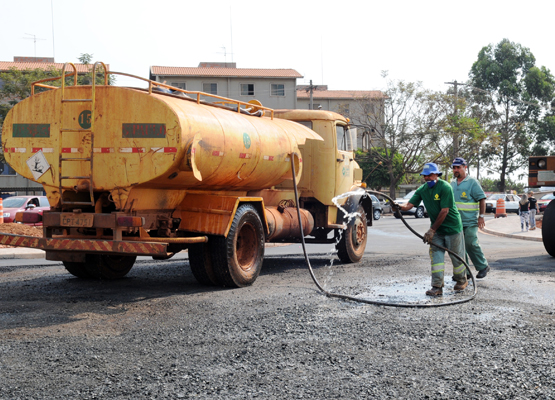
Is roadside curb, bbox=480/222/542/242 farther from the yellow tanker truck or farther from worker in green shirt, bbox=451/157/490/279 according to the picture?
the yellow tanker truck

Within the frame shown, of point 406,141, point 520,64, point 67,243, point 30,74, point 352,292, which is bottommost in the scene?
point 352,292

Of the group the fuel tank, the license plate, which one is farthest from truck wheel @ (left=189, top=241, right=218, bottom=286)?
the license plate

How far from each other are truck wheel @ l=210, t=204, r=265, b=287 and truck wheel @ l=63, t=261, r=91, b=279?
7.26ft

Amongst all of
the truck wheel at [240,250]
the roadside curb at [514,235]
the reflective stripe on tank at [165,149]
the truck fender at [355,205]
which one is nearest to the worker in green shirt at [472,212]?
the truck fender at [355,205]

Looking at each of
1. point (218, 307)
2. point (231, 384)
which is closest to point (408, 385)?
point (231, 384)

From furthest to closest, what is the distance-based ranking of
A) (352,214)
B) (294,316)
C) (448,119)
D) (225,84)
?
(225,84)
(448,119)
(352,214)
(294,316)

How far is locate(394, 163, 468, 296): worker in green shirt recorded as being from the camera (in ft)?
27.0

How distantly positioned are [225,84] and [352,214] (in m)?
43.9

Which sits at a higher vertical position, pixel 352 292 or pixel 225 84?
pixel 225 84

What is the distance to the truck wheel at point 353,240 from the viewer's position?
12.0 metres

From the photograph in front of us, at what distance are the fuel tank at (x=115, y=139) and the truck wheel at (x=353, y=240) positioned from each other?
4434 millimetres

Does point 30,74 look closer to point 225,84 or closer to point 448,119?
point 225,84

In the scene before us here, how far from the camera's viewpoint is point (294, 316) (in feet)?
21.5

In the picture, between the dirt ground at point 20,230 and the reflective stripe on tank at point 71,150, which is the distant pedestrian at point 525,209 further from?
the reflective stripe on tank at point 71,150
